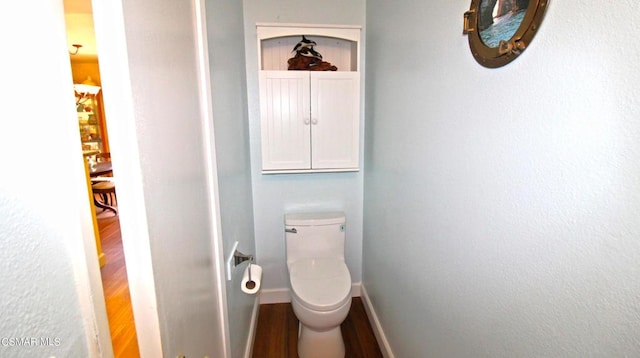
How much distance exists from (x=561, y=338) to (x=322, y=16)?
2.11 meters

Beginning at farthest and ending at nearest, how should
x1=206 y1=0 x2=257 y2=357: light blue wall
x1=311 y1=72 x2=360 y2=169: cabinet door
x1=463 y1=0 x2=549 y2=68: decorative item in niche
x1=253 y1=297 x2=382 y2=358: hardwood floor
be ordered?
x1=311 y1=72 x2=360 y2=169: cabinet door, x1=253 y1=297 x2=382 y2=358: hardwood floor, x1=206 y1=0 x2=257 y2=357: light blue wall, x1=463 y1=0 x2=549 y2=68: decorative item in niche

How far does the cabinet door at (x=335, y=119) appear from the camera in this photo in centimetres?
192

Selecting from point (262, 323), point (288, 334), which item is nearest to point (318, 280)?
point (288, 334)

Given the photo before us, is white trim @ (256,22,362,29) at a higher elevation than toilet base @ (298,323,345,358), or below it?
higher

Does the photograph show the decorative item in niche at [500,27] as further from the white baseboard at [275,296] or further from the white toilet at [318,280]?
the white baseboard at [275,296]

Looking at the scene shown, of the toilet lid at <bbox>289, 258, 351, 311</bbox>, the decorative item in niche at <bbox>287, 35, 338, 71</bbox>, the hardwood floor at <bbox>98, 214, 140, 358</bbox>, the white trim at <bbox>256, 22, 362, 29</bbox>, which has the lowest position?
the toilet lid at <bbox>289, 258, 351, 311</bbox>

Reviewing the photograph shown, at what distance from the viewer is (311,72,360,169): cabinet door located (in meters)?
1.92

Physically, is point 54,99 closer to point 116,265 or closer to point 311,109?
point 116,265

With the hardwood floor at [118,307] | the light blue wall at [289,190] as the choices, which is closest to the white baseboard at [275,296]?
the light blue wall at [289,190]

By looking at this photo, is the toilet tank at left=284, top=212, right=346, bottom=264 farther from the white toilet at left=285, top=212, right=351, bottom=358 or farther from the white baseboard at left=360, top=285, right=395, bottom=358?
the white baseboard at left=360, top=285, right=395, bottom=358

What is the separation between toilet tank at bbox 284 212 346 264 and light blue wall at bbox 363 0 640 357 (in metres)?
0.75

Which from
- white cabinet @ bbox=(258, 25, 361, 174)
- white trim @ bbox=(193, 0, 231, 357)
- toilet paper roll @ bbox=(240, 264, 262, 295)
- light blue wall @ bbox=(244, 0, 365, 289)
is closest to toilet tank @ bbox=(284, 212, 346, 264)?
light blue wall @ bbox=(244, 0, 365, 289)

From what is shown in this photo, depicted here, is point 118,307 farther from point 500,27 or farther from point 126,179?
point 500,27

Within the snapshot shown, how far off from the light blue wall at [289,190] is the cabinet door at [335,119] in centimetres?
19
